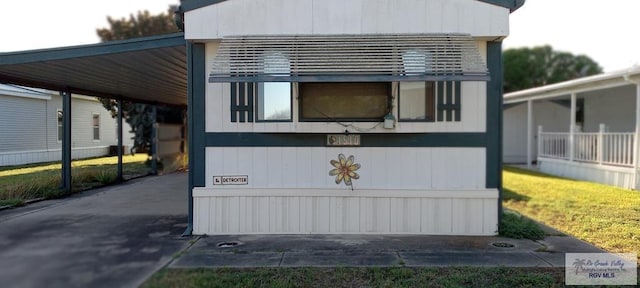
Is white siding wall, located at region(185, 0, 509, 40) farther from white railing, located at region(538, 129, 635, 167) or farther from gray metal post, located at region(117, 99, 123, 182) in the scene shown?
gray metal post, located at region(117, 99, 123, 182)

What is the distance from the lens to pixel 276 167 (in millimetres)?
5793

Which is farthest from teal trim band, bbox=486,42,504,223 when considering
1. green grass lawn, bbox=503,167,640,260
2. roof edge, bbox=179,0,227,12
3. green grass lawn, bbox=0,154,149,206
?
green grass lawn, bbox=0,154,149,206

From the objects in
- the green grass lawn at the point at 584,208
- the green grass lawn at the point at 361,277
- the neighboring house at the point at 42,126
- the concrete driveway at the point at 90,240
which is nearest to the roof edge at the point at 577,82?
the green grass lawn at the point at 584,208

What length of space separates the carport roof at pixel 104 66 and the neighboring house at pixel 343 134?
3.17 ft

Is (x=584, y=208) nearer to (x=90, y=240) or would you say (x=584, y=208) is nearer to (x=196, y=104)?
(x=196, y=104)

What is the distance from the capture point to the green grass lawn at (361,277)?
4035 mm

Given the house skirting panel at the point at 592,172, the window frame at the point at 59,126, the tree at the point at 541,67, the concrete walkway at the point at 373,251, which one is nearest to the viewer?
the concrete walkway at the point at 373,251

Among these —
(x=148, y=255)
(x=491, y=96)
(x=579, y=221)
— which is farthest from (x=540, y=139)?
(x=148, y=255)

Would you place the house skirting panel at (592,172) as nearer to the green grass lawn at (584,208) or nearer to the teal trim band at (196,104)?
the green grass lawn at (584,208)

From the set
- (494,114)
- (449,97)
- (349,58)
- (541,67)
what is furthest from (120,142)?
(541,67)

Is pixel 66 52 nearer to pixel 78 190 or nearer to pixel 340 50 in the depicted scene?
pixel 340 50

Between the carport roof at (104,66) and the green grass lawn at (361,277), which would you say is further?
the carport roof at (104,66)

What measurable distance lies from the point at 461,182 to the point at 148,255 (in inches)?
155

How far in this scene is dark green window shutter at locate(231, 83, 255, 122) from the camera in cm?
568
